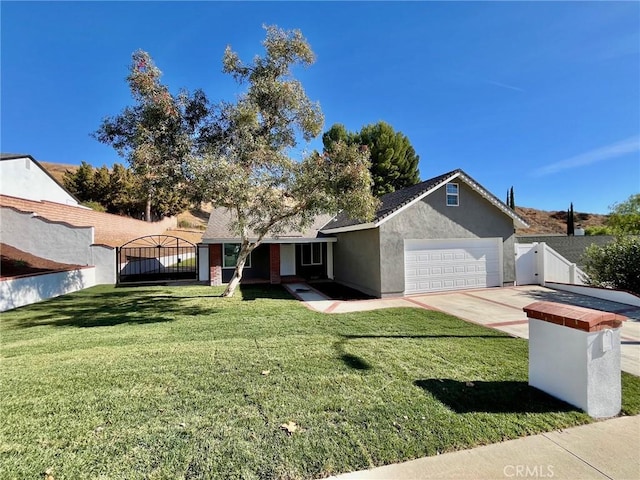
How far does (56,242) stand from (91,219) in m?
5.45

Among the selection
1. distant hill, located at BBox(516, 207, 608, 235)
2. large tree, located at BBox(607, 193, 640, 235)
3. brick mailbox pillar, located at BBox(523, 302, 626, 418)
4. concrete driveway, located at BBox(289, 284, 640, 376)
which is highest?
distant hill, located at BBox(516, 207, 608, 235)

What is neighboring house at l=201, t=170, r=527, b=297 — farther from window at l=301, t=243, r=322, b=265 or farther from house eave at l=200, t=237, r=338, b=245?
window at l=301, t=243, r=322, b=265

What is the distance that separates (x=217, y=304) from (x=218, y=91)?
8.12 meters

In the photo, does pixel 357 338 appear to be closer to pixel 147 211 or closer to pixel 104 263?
pixel 104 263

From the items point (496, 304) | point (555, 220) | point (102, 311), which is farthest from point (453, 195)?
point (555, 220)

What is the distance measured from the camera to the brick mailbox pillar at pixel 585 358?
408cm

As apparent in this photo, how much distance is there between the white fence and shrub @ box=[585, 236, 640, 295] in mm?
1478

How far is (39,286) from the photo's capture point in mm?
12508

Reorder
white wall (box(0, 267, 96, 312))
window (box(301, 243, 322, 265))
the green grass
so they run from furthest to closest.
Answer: window (box(301, 243, 322, 265))
white wall (box(0, 267, 96, 312))
the green grass

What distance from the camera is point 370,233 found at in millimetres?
14492

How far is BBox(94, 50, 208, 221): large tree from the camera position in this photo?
10070mm

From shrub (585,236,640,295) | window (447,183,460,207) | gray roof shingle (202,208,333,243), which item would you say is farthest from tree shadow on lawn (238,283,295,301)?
shrub (585,236,640,295)

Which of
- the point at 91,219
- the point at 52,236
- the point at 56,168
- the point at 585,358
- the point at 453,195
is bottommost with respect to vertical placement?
the point at 585,358

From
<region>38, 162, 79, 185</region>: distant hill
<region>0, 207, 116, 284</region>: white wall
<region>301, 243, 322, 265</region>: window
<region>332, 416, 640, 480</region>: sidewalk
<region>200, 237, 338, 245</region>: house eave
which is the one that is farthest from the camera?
<region>38, 162, 79, 185</region>: distant hill
